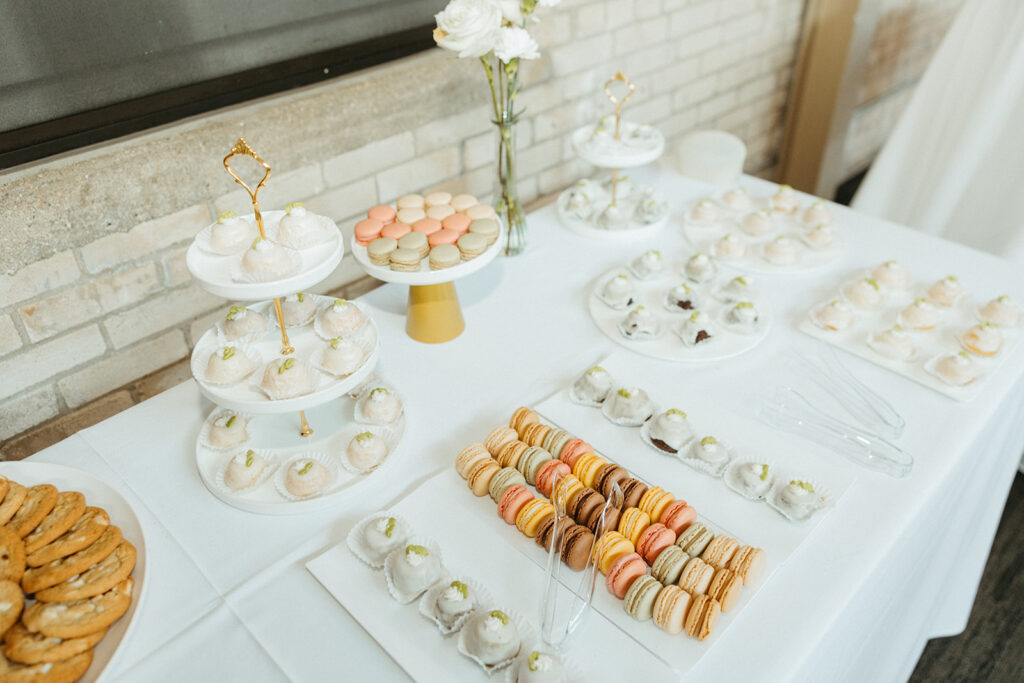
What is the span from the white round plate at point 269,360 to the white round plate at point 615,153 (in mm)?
614

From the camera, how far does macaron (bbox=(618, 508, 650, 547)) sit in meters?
0.84

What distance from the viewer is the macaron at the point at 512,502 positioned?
2.87 feet

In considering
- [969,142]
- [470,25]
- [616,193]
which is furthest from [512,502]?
[969,142]

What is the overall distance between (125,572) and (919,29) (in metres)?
3.29

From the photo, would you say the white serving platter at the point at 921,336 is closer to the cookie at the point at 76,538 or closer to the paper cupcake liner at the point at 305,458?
the paper cupcake liner at the point at 305,458

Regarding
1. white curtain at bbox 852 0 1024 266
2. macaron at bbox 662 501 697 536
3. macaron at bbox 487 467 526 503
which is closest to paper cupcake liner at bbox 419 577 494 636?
macaron at bbox 487 467 526 503

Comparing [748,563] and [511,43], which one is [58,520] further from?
[511,43]

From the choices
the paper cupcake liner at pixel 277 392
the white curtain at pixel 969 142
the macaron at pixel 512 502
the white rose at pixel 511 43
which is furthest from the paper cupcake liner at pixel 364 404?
the white curtain at pixel 969 142

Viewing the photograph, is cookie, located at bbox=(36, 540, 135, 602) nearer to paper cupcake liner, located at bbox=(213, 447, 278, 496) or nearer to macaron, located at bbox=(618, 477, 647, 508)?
paper cupcake liner, located at bbox=(213, 447, 278, 496)

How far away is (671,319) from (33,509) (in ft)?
3.09

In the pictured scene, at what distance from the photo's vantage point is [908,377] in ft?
3.63

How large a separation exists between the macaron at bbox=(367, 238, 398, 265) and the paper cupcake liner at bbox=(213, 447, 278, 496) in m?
0.31

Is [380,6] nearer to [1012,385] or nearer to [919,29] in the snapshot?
[1012,385]

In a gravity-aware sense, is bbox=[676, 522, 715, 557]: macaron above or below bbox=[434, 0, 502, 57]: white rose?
below
